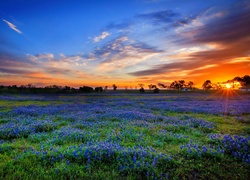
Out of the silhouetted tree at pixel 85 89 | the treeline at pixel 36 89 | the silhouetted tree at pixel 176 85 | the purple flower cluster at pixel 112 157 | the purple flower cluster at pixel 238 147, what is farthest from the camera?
the silhouetted tree at pixel 176 85

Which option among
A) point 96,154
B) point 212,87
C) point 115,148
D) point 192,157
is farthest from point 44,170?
point 212,87

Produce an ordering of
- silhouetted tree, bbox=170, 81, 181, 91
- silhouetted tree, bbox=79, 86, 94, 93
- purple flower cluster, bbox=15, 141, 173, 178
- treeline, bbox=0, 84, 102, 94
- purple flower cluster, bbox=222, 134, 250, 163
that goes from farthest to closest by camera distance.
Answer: silhouetted tree, bbox=170, 81, 181, 91 → silhouetted tree, bbox=79, 86, 94, 93 → treeline, bbox=0, 84, 102, 94 → purple flower cluster, bbox=222, 134, 250, 163 → purple flower cluster, bbox=15, 141, 173, 178

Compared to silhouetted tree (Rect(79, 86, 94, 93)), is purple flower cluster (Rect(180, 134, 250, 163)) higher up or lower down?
lower down

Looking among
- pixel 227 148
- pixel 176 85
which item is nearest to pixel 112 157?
pixel 227 148

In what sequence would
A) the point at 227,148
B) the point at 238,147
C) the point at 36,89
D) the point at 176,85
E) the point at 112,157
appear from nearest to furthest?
the point at 112,157
the point at 238,147
the point at 227,148
the point at 36,89
the point at 176,85

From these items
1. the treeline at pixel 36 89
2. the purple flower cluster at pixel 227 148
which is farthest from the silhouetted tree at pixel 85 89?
the purple flower cluster at pixel 227 148

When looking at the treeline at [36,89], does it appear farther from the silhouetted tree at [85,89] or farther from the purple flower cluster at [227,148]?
the purple flower cluster at [227,148]

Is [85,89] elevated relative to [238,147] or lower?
elevated

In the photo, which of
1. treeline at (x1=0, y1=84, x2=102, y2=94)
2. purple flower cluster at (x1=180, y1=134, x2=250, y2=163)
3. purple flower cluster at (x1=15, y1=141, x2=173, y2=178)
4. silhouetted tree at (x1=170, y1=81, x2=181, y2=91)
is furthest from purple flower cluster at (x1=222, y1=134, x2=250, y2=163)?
silhouetted tree at (x1=170, y1=81, x2=181, y2=91)

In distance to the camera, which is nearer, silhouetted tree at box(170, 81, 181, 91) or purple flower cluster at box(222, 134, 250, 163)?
purple flower cluster at box(222, 134, 250, 163)

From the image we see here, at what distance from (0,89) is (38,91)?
1175 centimetres

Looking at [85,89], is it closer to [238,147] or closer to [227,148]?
[227,148]

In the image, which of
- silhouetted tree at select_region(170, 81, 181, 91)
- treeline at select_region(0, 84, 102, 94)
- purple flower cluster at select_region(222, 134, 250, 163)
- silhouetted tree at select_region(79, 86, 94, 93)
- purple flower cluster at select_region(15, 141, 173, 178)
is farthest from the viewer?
silhouetted tree at select_region(170, 81, 181, 91)

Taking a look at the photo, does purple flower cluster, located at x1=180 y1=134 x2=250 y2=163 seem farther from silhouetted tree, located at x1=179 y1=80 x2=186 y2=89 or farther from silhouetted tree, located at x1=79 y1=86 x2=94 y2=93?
silhouetted tree, located at x1=179 y1=80 x2=186 y2=89
